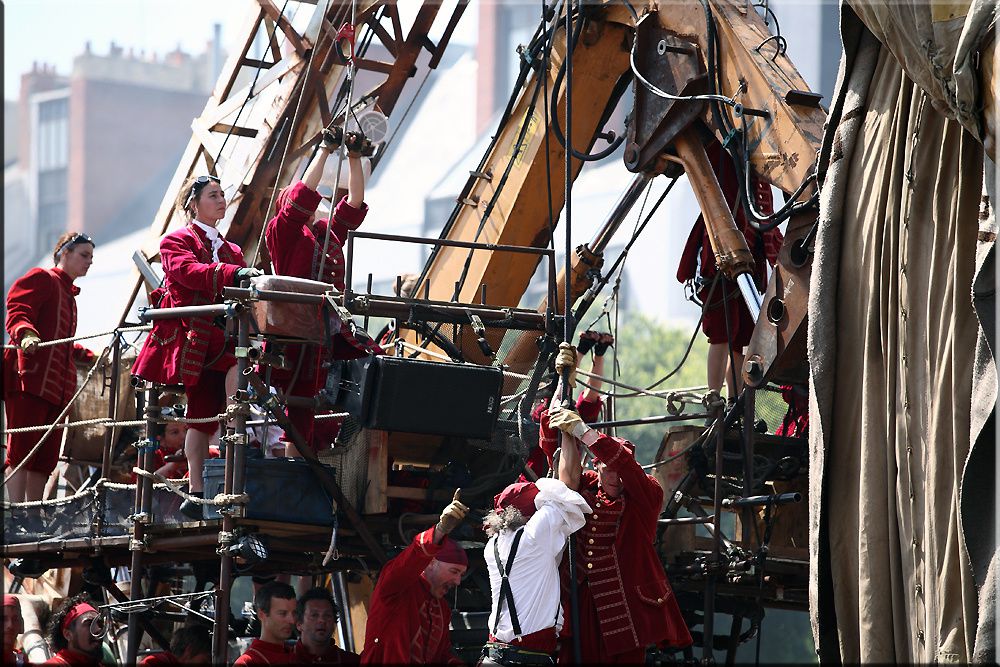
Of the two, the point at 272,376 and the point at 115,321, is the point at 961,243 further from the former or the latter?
the point at 115,321

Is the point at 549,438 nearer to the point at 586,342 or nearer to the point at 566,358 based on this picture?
the point at 566,358

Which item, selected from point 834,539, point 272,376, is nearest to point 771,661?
point 272,376

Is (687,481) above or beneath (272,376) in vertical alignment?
beneath

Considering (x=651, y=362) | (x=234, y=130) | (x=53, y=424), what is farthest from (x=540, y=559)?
(x=651, y=362)

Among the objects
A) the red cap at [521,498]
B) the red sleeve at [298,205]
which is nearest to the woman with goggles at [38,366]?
the red sleeve at [298,205]

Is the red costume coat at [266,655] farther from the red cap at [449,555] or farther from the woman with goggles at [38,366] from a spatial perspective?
the woman with goggles at [38,366]

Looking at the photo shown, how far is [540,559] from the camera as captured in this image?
7312mm

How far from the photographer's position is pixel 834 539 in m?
5.96

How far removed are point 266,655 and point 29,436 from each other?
297 centimetres

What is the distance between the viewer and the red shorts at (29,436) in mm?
10461

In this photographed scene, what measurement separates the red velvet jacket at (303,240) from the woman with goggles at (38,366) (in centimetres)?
189

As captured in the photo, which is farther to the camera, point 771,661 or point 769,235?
point 771,661

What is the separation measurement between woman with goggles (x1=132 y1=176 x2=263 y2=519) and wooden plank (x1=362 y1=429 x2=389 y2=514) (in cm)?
107

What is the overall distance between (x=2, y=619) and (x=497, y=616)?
2.94m
